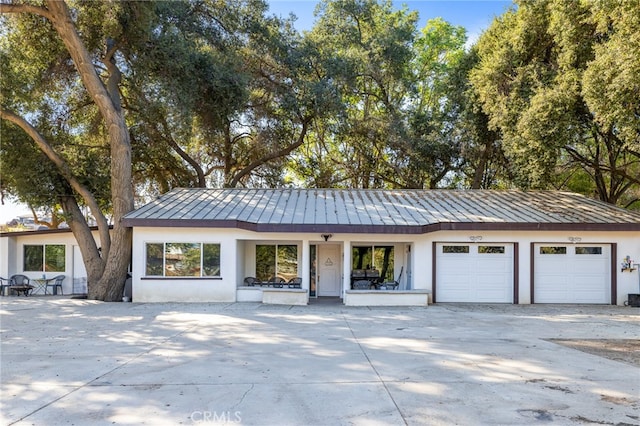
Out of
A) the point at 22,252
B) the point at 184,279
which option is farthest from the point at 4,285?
the point at 184,279

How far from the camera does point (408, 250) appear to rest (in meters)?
14.9

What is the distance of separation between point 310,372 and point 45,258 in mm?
15963

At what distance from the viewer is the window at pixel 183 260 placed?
1339 centimetres

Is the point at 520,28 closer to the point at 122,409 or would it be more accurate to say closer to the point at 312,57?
the point at 312,57

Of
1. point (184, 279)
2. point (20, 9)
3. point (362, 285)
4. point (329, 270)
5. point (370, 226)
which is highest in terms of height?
point (20, 9)

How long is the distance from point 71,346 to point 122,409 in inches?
145

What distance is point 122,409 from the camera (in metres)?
4.54

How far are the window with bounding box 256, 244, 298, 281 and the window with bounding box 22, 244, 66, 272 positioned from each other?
332 inches

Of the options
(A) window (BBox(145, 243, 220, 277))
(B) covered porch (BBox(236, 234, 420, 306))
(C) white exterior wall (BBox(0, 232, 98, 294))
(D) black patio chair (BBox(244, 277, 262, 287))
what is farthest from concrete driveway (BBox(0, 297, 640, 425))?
(C) white exterior wall (BBox(0, 232, 98, 294))

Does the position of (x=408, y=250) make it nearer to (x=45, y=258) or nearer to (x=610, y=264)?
(x=610, y=264)

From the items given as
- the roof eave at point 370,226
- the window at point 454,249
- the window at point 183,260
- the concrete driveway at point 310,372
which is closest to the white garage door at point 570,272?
the roof eave at point 370,226

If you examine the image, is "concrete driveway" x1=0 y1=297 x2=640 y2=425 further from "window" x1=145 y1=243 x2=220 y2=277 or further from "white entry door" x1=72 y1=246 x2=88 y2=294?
"white entry door" x1=72 y1=246 x2=88 y2=294

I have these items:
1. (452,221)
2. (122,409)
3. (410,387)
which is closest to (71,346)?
(122,409)

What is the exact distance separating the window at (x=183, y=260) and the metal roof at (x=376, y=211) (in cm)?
79
